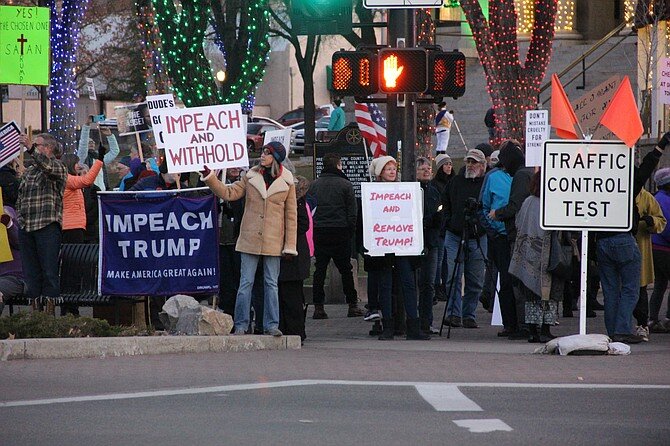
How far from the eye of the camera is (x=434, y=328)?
17.1 m

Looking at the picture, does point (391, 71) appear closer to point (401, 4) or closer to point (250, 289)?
point (401, 4)

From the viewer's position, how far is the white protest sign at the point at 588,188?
13883 millimetres

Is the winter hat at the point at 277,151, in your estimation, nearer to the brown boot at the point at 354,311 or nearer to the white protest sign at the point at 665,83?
the brown boot at the point at 354,311

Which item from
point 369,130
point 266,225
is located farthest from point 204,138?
point 369,130

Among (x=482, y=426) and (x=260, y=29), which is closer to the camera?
(x=482, y=426)

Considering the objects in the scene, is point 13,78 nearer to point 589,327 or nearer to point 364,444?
point 589,327

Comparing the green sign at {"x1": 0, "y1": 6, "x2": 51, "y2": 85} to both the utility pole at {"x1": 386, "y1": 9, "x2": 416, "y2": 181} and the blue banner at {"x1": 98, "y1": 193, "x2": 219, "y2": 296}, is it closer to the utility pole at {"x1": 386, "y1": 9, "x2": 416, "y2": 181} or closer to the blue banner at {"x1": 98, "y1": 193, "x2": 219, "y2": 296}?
the blue banner at {"x1": 98, "y1": 193, "x2": 219, "y2": 296}

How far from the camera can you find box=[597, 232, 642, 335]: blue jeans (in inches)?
573

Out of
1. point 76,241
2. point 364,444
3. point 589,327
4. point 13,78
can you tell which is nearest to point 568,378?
point 364,444

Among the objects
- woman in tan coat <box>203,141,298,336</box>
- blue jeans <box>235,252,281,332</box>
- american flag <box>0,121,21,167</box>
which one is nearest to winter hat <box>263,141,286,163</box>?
woman in tan coat <box>203,141,298,336</box>

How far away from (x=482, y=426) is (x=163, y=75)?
1886cm

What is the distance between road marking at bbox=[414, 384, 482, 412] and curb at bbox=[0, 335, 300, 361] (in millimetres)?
3173

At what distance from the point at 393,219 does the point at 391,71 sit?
1.50 m

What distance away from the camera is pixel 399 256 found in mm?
15328
